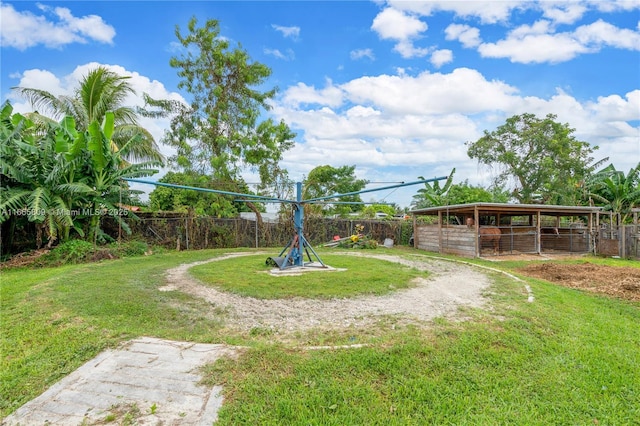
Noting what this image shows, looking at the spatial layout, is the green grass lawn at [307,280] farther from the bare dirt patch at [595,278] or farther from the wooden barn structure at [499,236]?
the wooden barn structure at [499,236]

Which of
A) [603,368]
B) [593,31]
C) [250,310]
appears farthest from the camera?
[593,31]

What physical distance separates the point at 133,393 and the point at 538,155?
91.2ft

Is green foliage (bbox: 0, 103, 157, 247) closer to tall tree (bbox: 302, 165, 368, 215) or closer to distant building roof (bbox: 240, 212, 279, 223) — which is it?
distant building roof (bbox: 240, 212, 279, 223)

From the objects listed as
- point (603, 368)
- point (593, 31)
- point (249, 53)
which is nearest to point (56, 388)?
point (603, 368)

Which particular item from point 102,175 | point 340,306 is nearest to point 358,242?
point 102,175

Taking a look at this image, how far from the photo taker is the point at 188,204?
52.9 feet

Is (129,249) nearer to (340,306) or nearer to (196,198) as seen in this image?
(196,198)

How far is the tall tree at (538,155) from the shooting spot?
22.7 meters

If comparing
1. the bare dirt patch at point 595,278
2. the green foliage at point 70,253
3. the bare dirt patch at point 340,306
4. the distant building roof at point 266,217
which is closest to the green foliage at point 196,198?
the distant building roof at point 266,217

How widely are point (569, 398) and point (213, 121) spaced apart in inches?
618

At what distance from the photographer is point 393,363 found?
10.1 ft

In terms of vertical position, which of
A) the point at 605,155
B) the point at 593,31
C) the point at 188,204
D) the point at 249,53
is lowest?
the point at 188,204

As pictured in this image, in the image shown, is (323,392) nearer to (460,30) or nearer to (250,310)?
(250,310)

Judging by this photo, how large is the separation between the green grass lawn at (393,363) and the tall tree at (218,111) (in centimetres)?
1120
